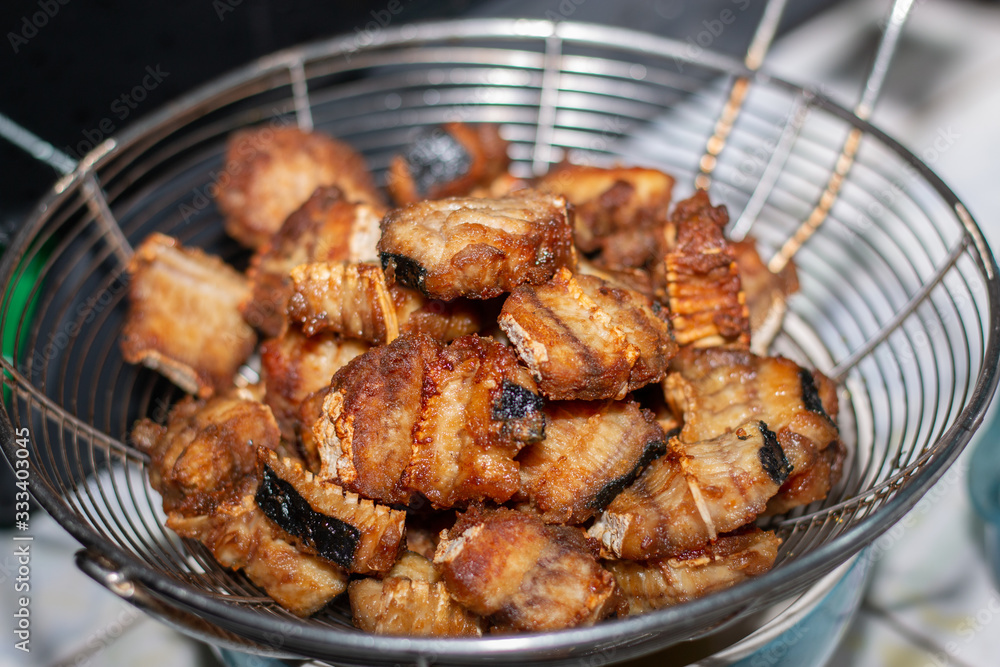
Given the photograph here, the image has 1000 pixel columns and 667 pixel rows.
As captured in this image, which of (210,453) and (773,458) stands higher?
(773,458)

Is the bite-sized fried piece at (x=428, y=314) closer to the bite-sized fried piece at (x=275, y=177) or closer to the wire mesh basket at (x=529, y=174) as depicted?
the wire mesh basket at (x=529, y=174)

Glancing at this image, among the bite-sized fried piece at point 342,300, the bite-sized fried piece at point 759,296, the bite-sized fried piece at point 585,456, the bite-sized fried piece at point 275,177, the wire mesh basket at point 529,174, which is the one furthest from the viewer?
the bite-sized fried piece at point 275,177

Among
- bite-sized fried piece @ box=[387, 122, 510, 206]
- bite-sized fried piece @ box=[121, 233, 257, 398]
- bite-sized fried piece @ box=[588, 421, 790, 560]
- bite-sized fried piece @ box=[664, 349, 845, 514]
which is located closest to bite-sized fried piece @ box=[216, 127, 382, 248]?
bite-sized fried piece @ box=[387, 122, 510, 206]

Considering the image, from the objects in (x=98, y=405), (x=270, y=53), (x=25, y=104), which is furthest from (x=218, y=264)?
(x=270, y=53)

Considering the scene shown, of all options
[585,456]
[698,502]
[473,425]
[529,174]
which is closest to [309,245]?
[473,425]

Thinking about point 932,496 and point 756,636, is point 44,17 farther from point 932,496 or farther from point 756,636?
point 932,496

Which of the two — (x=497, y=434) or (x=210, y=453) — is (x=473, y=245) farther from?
(x=210, y=453)

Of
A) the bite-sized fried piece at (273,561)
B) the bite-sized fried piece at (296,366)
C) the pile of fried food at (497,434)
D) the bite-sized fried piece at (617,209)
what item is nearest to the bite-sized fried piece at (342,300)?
the pile of fried food at (497,434)
